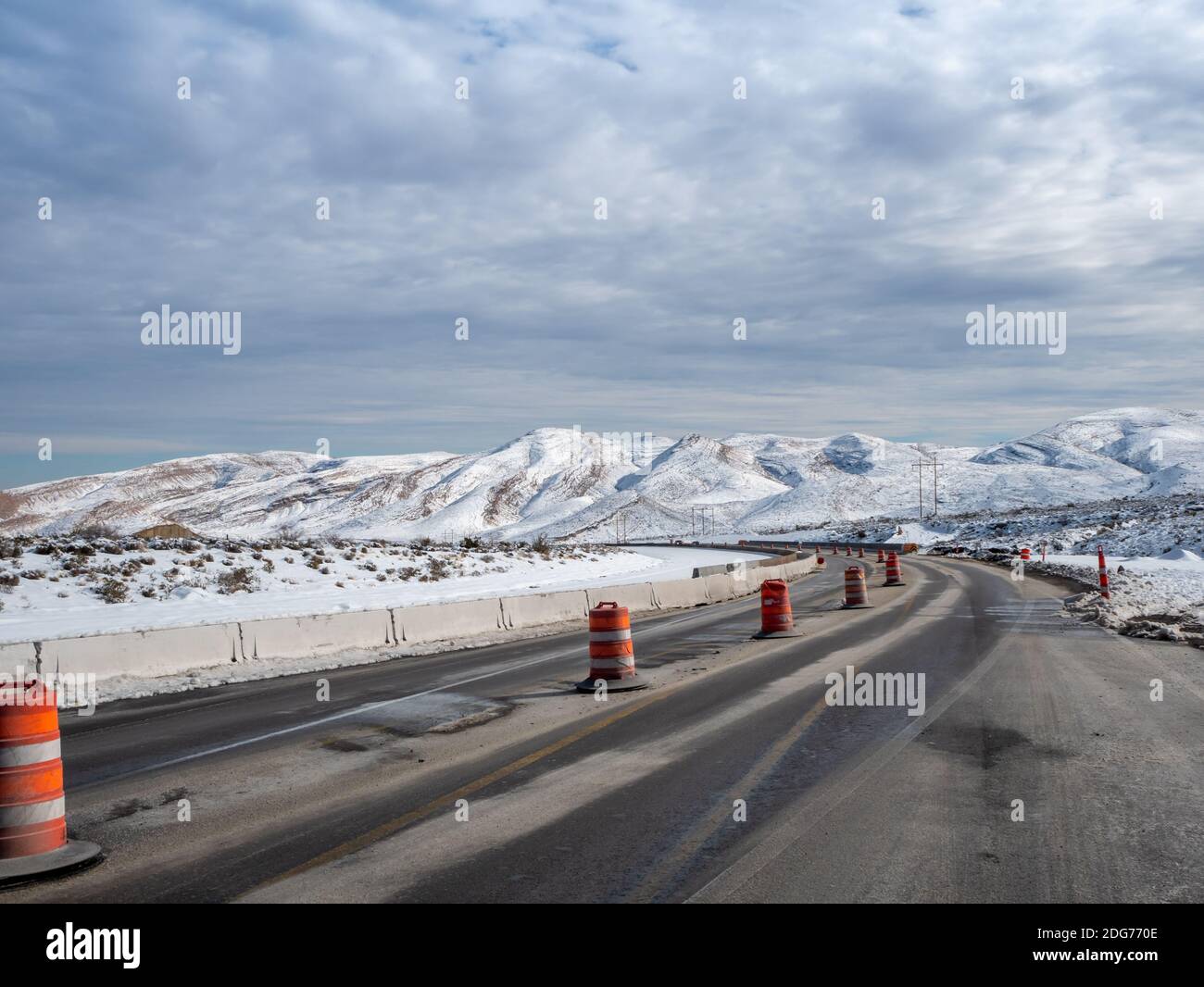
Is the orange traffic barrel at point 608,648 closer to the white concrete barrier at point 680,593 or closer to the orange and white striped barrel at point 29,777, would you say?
the orange and white striped barrel at point 29,777

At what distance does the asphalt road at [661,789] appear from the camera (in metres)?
5.44

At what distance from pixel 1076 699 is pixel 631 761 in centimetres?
542

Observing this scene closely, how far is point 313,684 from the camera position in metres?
14.1

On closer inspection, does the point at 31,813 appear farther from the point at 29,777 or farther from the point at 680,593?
the point at 680,593

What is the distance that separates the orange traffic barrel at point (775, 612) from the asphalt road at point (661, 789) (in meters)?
4.70

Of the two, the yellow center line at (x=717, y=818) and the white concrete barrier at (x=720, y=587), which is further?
the white concrete barrier at (x=720, y=587)

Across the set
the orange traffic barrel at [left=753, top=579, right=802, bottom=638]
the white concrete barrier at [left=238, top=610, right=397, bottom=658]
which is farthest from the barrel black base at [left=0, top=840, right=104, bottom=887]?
the orange traffic barrel at [left=753, top=579, right=802, bottom=638]

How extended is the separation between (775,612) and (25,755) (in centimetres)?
1435

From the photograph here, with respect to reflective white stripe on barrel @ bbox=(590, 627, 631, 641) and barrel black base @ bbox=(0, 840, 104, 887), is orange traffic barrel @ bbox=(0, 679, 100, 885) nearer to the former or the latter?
barrel black base @ bbox=(0, 840, 104, 887)

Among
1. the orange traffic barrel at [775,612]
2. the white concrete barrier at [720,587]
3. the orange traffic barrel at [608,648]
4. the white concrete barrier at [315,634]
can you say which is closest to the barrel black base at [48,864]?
the orange traffic barrel at [608,648]

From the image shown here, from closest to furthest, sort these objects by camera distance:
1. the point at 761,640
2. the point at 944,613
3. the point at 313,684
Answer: the point at 313,684
the point at 761,640
the point at 944,613
